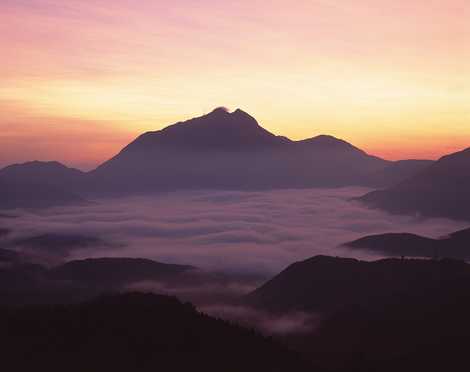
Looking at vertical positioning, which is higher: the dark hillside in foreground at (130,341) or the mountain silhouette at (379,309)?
the dark hillside in foreground at (130,341)

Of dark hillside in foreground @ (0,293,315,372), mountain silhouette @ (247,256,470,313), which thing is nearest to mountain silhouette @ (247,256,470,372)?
mountain silhouette @ (247,256,470,313)

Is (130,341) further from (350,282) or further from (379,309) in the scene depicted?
(350,282)

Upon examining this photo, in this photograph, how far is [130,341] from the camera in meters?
62.2

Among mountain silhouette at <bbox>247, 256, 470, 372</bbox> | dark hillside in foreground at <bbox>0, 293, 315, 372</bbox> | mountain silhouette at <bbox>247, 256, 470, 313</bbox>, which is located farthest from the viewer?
mountain silhouette at <bbox>247, 256, 470, 313</bbox>

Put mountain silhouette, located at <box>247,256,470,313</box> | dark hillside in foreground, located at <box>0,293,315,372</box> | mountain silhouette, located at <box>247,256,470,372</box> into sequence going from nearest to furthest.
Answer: dark hillside in foreground, located at <box>0,293,315,372</box> → mountain silhouette, located at <box>247,256,470,372</box> → mountain silhouette, located at <box>247,256,470,313</box>

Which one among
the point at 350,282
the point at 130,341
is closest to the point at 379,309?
the point at 350,282

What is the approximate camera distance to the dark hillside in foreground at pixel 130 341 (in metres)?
56.8

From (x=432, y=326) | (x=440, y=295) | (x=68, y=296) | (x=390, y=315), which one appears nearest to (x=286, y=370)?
(x=432, y=326)

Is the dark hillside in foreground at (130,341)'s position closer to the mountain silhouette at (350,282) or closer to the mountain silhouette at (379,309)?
the mountain silhouette at (379,309)

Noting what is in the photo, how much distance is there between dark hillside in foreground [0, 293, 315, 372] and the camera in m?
56.8

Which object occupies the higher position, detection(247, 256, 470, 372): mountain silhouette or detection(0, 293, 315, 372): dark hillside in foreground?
detection(0, 293, 315, 372): dark hillside in foreground

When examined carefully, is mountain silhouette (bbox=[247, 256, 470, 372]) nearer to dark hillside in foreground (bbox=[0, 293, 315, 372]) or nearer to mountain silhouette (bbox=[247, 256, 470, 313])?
mountain silhouette (bbox=[247, 256, 470, 313])

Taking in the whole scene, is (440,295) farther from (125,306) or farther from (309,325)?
(125,306)

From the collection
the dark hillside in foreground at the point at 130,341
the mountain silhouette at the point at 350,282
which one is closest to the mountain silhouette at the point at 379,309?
the mountain silhouette at the point at 350,282
